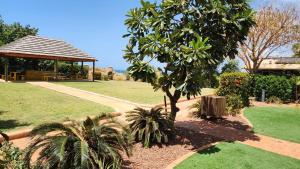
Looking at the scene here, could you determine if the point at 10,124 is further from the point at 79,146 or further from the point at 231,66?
the point at 231,66

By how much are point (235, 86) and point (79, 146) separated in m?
11.2

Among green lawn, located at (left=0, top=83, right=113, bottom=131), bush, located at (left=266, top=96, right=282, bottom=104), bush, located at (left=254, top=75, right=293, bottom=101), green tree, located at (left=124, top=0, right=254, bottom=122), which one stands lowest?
green lawn, located at (left=0, top=83, right=113, bottom=131)

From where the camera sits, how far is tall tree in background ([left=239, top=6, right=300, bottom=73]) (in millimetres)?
29719

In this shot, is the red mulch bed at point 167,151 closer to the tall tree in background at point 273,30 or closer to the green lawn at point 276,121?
the green lawn at point 276,121

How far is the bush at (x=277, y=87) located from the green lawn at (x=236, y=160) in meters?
10.6

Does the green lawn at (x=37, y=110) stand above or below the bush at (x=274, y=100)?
below

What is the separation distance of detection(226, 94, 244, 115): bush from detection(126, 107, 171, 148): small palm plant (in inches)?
222

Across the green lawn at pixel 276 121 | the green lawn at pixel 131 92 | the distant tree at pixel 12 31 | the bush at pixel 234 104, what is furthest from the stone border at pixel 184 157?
the distant tree at pixel 12 31

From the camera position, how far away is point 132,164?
6590 mm

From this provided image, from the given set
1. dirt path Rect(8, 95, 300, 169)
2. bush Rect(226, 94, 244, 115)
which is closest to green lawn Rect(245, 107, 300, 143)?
bush Rect(226, 94, 244, 115)

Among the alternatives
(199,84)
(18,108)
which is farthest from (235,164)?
(18,108)

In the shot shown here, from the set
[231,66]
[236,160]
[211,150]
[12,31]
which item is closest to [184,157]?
[211,150]

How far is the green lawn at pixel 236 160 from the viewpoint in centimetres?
664

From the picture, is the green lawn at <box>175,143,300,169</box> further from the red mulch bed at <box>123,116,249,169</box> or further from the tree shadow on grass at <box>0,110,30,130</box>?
the tree shadow on grass at <box>0,110,30,130</box>
